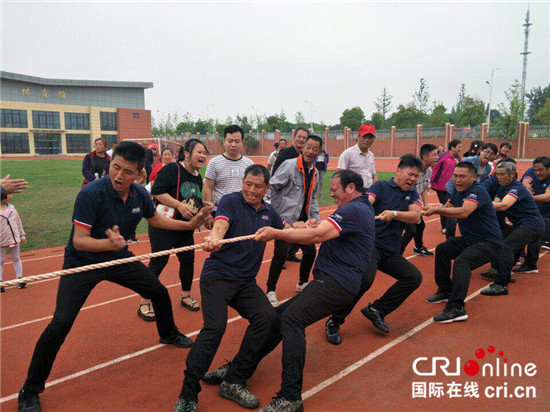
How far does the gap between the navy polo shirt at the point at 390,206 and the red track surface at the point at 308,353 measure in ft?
3.26

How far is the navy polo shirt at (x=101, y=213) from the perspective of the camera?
3.15m

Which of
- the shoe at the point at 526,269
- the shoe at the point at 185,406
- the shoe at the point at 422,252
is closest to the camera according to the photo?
the shoe at the point at 185,406

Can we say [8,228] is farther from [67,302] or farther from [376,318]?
[376,318]

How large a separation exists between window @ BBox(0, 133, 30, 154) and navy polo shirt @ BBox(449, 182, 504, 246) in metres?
59.9

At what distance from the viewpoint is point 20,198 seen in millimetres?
15016

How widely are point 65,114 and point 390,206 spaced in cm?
6284

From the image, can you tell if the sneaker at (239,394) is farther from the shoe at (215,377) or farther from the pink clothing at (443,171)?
the pink clothing at (443,171)

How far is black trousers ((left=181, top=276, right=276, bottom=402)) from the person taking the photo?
297cm

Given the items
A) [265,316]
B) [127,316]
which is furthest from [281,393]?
[127,316]

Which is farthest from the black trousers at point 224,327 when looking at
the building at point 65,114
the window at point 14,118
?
the window at point 14,118

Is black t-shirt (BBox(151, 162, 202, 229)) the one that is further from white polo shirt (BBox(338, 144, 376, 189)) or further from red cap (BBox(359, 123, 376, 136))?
red cap (BBox(359, 123, 376, 136))

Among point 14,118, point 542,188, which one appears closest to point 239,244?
point 542,188

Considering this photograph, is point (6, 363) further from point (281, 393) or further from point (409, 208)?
point (409, 208)

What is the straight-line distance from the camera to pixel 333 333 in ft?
14.0
